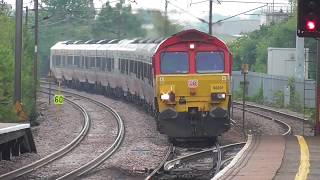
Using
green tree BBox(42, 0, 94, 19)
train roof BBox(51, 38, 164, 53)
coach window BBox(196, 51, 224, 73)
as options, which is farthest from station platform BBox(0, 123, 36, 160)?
green tree BBox(42, 0, 94, 19)

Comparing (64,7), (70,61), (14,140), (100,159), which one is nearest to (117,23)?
(70,61)

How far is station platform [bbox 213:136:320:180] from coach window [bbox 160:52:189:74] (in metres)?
5.37

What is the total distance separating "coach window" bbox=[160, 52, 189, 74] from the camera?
2136cm

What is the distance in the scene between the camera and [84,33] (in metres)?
60.2

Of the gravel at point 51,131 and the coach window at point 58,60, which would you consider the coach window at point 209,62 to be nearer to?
the gravel at point 51,131

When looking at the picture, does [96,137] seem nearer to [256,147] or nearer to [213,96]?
[213,96]

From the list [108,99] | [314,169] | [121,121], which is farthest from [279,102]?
[314,169]

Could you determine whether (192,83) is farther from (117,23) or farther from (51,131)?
(117,23)

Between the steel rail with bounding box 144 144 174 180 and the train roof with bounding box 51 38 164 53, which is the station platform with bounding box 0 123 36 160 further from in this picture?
the train roof with bounding box 51 38 164 53

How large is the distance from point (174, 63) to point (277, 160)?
9.17 m

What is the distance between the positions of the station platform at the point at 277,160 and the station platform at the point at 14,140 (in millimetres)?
5400

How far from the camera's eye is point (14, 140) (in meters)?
17.8

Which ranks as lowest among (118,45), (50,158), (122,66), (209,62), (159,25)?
(50,158)

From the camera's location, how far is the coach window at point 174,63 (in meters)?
21.4
